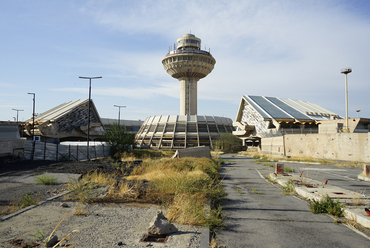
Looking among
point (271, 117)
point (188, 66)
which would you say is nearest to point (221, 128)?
point (271, 117)

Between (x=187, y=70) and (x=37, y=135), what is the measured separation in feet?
150

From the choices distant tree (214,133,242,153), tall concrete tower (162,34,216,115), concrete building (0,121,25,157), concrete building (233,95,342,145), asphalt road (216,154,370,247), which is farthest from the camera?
tall concrete tower (162,34,216,115)

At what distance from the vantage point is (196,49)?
276 ft

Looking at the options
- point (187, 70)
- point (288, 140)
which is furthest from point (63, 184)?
point (187, 70)

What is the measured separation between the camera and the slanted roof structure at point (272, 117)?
54438 millimetres

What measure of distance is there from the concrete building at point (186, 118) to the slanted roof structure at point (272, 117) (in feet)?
24.9

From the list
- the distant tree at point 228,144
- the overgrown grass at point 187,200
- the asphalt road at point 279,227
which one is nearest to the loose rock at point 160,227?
the overgrown grass at point 187,200

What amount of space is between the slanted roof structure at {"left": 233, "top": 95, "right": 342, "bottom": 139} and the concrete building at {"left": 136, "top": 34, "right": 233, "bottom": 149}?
759 cm

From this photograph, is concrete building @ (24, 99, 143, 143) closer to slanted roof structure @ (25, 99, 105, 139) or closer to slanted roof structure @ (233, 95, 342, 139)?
slanted roof structure @ (25, 99, 105, 139)

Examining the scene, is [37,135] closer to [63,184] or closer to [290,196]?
[63,184]

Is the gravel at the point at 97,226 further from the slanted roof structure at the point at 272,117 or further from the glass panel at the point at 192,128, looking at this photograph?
the glass panel at the point at 192,128

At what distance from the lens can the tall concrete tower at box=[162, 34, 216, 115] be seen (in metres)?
80.7

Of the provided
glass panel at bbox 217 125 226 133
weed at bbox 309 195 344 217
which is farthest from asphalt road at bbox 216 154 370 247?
glass panel at bbox 217 125 226 133

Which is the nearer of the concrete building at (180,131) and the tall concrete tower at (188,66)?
the concrete building at (180,131)
